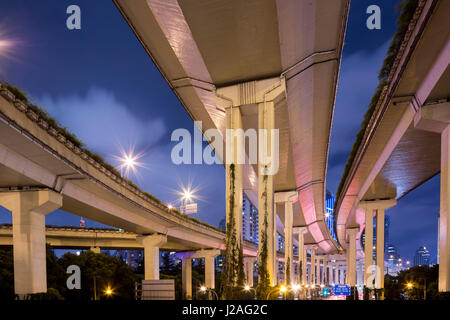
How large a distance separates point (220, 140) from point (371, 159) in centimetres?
1239

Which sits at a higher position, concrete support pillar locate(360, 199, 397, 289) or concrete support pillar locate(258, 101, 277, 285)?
concrete support pillar locate(258, 101, 277, 285)

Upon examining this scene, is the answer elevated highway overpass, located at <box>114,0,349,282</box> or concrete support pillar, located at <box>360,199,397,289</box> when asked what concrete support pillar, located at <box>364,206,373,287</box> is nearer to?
concrete support pillar, located at <box>360,199,397,289</box>

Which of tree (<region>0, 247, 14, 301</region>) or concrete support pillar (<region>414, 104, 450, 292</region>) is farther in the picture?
tree (<region>0, 247, 14, 301</region>)

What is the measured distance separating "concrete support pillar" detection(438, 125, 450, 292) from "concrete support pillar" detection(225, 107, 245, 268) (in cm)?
954

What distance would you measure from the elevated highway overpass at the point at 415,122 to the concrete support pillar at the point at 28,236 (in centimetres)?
1916

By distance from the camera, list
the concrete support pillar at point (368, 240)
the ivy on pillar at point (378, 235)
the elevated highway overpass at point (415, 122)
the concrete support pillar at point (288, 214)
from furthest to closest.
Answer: the concrete support pillar at point (368, 240)
the concrete support pillar at point (288, 214)
the ivy on pillar at point (378, 235)
the elevated highway overpass at point (415, 122)

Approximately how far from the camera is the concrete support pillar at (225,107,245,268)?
752 inches

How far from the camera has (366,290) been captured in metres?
40.7

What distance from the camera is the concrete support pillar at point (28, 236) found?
18234 mm

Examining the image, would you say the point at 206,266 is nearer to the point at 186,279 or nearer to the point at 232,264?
the point at 186,279

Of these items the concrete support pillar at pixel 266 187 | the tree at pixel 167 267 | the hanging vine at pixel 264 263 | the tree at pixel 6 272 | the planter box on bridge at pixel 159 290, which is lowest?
the tree at pixel 167 267

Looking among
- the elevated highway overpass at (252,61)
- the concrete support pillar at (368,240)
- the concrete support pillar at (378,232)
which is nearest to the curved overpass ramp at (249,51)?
the elevated highway overpass at (252,61)

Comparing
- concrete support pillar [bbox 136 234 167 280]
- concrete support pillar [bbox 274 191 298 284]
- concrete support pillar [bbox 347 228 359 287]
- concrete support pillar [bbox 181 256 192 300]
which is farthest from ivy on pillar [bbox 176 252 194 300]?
concrete support pillar [bbox 347 228 359 287]

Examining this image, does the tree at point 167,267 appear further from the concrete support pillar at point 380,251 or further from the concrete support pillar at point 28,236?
the concrete support pillar at point 28,236
